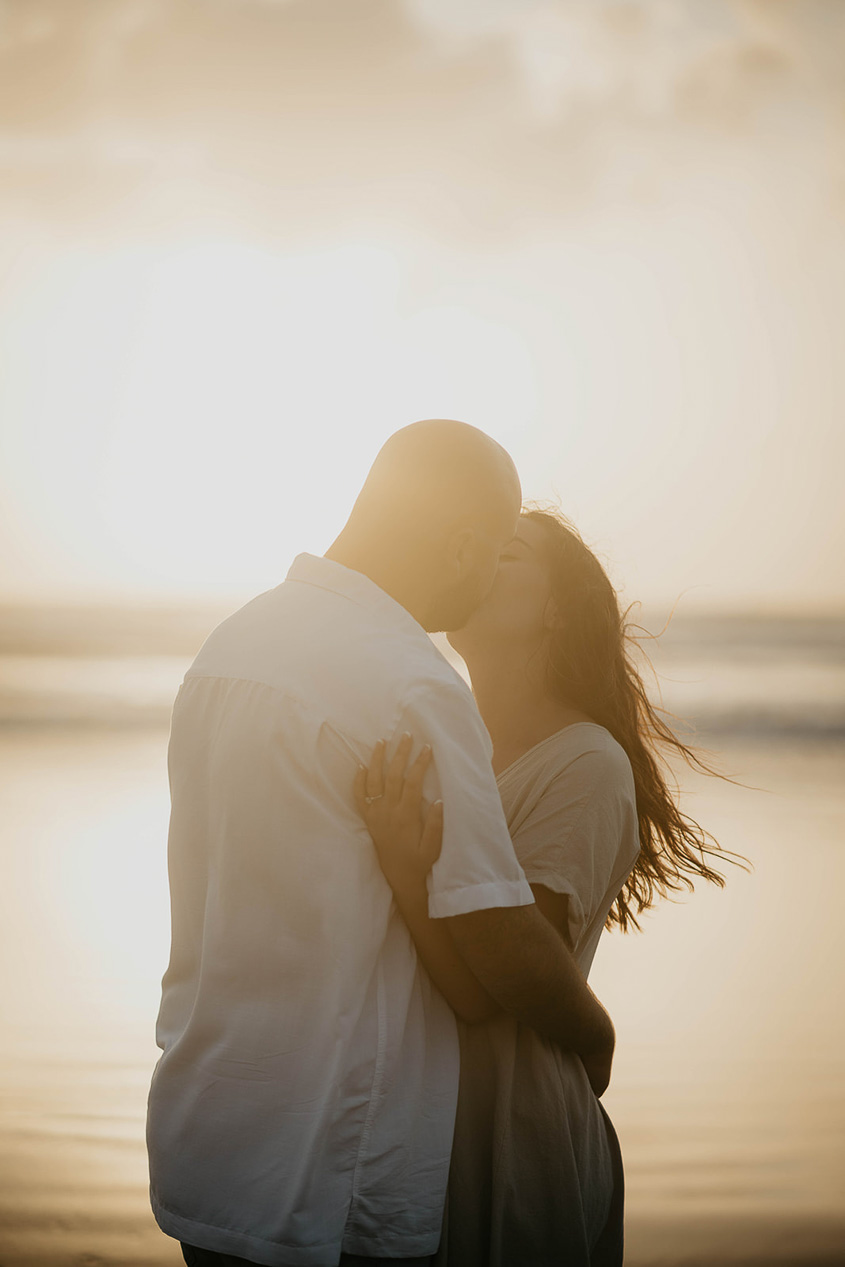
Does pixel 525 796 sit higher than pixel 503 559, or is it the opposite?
pixel 503 559

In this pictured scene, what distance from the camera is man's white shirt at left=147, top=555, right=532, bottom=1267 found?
5.05 feet

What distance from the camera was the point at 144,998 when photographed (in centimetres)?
438

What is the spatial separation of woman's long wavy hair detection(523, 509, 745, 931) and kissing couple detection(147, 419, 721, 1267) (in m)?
0.61

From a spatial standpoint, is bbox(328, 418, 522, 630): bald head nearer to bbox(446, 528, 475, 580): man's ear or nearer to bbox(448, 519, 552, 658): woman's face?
bbox(446, 528, 475, 580): man's ear

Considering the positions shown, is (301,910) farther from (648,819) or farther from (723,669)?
(723,669)

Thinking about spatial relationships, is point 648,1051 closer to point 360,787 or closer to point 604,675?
point 604,675

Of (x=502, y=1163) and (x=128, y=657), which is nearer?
(x=502, y=1163)

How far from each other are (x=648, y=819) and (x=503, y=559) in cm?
70

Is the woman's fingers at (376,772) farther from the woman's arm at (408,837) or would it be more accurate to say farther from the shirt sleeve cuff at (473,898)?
the shirt sleeve cuff at (473,898)

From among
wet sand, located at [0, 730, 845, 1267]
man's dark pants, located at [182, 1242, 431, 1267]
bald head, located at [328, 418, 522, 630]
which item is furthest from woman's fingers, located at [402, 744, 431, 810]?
wet sand, located at [0, 730, 845, 1267]

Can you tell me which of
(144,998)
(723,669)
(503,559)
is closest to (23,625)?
(723,669)

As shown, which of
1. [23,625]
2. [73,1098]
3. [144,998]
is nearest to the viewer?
[73,1098]

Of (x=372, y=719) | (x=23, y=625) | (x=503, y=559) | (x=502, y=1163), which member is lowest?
(x=23, y=625)

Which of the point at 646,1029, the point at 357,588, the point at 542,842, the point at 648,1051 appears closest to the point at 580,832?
the point at 542,842
